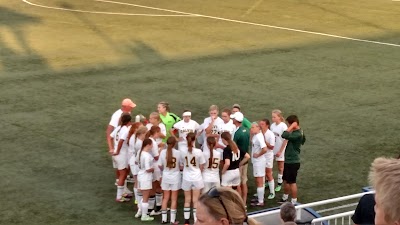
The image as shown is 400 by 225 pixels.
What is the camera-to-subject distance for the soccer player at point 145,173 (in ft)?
40.0

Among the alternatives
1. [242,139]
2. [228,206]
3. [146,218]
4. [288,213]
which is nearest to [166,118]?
[242,139]

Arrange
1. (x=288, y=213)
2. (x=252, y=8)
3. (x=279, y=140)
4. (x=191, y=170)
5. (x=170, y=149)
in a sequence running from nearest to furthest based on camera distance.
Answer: (x=288, y=213), (x=170, y=149), (x=191, y=170), (x=279, y=140), (x=252, y=8)

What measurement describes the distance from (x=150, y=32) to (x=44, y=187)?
1434 cm

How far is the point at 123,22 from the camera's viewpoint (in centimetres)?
2941

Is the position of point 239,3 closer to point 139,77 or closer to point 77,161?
point 139,77

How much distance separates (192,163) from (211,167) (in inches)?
13.1

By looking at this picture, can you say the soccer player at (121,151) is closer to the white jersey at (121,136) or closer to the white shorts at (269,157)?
the white jersey at (121,136)

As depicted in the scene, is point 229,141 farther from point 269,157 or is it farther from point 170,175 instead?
point 269,157

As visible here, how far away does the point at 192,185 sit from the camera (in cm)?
1230

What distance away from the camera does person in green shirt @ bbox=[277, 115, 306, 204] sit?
1277cm

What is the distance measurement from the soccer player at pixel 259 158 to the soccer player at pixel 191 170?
1130 millimetres

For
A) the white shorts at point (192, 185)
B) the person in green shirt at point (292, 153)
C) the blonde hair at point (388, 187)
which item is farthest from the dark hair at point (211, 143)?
the blonde hair at point (388, 187)

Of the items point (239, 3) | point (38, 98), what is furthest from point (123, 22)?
point (38, 98)

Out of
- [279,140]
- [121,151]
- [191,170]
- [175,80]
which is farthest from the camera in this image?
[175,80]
